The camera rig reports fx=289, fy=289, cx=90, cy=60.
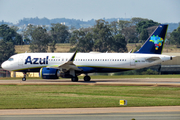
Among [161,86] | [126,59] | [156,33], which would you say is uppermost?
[156,33]

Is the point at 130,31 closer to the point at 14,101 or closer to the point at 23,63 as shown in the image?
the point at 23,63

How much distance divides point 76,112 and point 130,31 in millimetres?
132186

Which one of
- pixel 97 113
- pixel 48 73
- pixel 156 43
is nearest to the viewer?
pixel 97 113

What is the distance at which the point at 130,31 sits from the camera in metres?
146

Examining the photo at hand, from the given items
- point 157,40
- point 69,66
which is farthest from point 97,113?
point 157,40

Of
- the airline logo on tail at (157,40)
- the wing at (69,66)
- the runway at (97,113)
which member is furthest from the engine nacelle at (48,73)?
the runway at (97,113)

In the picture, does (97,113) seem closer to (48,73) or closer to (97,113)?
(97,113)

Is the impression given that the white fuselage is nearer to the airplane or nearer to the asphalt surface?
the airplane

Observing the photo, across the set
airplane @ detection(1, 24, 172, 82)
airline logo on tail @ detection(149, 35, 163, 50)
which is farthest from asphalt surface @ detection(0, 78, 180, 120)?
airline logo on tail @ detection(149, 35, 163, 50)

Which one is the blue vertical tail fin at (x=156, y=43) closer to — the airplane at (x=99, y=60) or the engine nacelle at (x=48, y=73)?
the airplane at (x=99, y=60)

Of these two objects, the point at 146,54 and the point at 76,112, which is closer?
the point at 76,112

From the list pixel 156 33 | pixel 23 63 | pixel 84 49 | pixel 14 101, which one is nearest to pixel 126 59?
pixel 156 33

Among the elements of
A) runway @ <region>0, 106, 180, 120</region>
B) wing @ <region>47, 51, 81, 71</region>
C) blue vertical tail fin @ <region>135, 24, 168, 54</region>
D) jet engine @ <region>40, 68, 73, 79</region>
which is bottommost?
runway @ <region>0, 106, 180, 120</region>

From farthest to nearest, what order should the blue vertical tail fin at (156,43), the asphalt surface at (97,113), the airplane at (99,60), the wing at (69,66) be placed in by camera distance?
1. the blue vertical tail fin at (156,43)
2. the airplane at (99,60)
3. the wing at (69,66)
4. the asphalt surface at (97,113)
